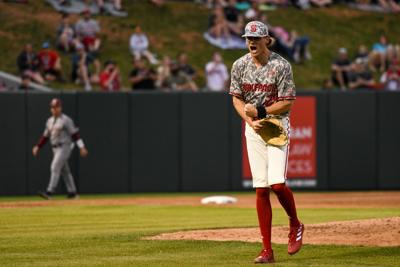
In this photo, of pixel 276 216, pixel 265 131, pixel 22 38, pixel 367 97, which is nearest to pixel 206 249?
pixel 265 131

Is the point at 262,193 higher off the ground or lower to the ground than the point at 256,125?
lower

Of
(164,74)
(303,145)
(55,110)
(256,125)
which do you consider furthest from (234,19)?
(256,125)

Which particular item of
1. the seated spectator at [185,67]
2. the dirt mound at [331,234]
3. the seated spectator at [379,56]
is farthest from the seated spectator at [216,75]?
the dirt mound at [331,234]

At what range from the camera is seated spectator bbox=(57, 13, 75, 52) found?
2683 centimetres

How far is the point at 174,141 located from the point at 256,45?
48.3 feet

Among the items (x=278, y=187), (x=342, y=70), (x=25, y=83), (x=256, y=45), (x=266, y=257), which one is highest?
(x=256, y=45)

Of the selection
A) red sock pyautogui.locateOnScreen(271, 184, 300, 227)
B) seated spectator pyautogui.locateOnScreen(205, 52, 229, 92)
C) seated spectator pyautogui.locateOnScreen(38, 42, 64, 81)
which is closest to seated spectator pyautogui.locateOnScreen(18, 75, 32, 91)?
Answer: seated spectator pyautogui.locateOnScreen(38, 42, 64, 81)

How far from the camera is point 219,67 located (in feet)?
89.1

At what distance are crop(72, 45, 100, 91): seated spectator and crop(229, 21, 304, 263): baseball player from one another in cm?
1612

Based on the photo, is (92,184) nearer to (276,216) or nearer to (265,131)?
(276,216)

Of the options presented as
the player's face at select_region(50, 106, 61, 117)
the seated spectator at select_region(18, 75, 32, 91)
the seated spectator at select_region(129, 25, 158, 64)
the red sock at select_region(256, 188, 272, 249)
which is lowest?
the red sock at select_region(256, 188, 272, 249)

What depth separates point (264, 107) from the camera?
10281mm

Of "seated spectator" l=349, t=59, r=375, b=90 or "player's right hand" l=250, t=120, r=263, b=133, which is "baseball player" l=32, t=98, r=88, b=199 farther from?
"player's right hand" l=250, t=120, r=263, b=133

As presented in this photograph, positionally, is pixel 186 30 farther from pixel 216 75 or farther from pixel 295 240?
pixel 295 240
